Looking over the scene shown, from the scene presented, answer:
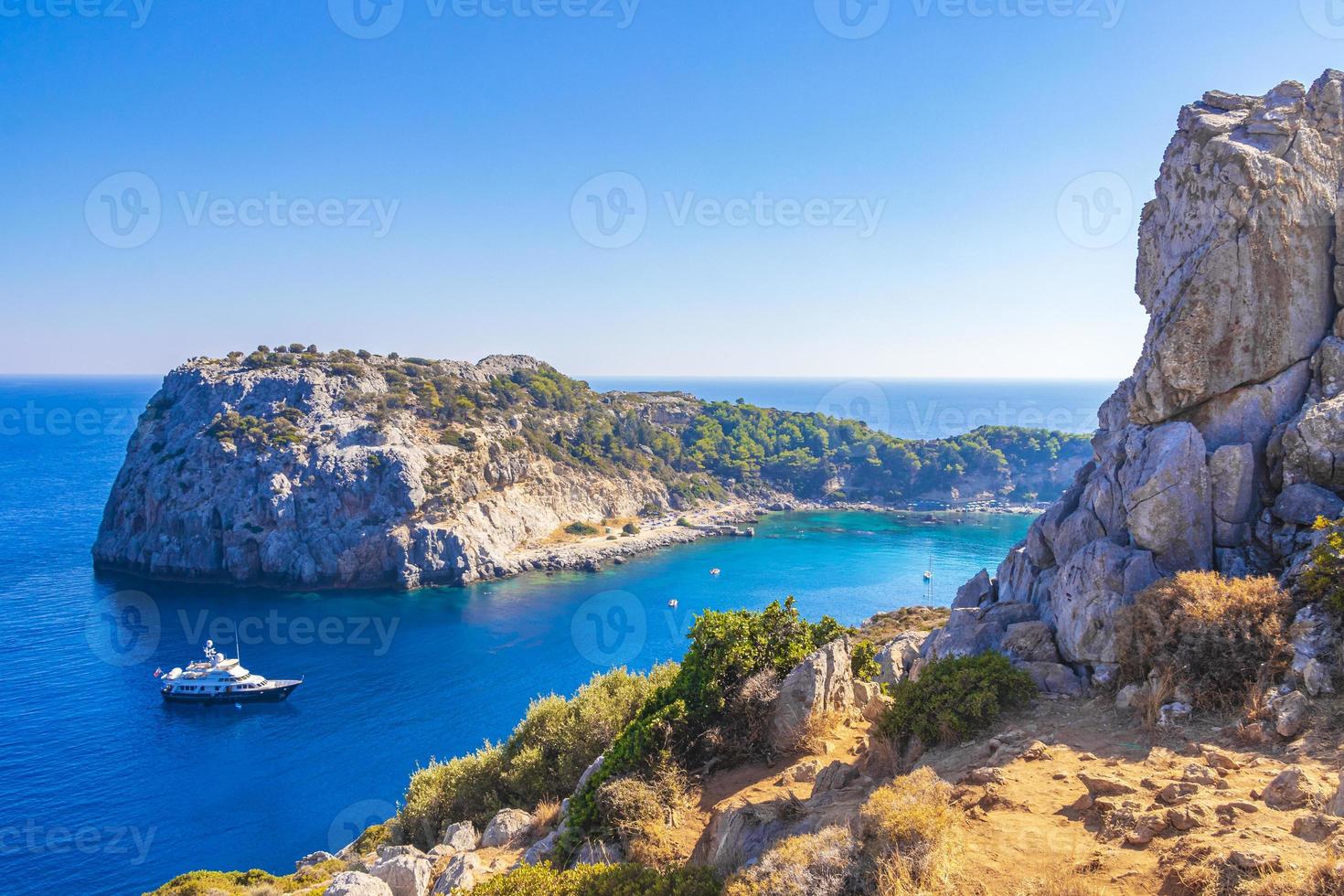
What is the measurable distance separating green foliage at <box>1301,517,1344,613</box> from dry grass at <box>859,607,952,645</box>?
61.5 feet

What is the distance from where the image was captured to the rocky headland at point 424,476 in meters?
66.1

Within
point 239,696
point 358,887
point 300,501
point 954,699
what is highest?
point 954,699

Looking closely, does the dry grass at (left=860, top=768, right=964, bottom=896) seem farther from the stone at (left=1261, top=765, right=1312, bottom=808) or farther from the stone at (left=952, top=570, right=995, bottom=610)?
the stone at (left=952, top=570, right=995, bottom=610)

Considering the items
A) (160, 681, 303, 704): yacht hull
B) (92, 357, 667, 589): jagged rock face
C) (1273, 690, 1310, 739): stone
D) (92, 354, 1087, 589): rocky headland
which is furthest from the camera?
(92, 354, 1087, 589): rocky headland

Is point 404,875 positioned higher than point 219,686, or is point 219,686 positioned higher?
point 404,875

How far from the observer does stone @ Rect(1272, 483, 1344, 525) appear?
11.0 metres

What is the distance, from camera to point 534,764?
1831 cm

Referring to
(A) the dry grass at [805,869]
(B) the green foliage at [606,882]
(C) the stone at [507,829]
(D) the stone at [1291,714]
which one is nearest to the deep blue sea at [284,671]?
(C) the stone at [507,829]

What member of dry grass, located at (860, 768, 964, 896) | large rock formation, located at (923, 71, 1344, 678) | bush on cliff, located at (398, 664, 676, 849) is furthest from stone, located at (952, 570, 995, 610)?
dry grass, located at (860, 768, 964, 896)

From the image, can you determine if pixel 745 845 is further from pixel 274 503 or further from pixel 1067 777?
pixel 274 503

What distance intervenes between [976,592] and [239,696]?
44588mm

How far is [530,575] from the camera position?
234 ft

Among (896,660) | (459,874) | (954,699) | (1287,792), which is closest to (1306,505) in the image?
(1287,792)

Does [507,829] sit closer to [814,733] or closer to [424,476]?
[814,733]
